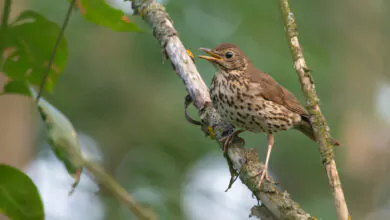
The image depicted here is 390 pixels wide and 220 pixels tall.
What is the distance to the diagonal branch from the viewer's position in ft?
6.54

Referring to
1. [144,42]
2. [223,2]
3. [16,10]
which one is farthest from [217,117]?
[144,42]

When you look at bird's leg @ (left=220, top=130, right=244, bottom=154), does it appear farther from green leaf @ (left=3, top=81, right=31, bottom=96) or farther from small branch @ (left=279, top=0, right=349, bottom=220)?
green leaf @ (left=3, top=81, right=31, bottom=96)

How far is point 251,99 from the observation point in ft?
11.9

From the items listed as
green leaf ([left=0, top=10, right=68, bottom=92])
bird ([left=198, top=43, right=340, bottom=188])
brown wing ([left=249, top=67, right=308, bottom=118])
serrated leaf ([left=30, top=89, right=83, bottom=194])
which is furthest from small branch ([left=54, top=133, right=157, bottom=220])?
brown wing ([left=249, top=67, right=308, bottom=118])

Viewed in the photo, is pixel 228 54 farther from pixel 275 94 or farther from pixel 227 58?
pixel 275 94

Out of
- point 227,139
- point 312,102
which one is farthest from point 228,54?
point 312,102

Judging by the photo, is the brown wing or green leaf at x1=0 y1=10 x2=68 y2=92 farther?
the brown wing

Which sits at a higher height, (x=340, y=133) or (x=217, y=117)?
(x=340, y=133)

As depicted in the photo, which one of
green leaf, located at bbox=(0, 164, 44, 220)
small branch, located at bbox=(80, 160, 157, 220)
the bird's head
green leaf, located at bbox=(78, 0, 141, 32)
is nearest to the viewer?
small branch, located at bbox=(80, 160, 157, 220)

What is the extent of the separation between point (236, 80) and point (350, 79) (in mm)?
5696

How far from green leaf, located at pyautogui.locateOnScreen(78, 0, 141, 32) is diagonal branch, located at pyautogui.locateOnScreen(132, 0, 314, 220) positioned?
0.82 meters

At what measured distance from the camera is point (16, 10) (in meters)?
4.36

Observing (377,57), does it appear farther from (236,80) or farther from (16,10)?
(16,10)

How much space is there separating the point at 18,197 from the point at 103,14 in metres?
0.66
